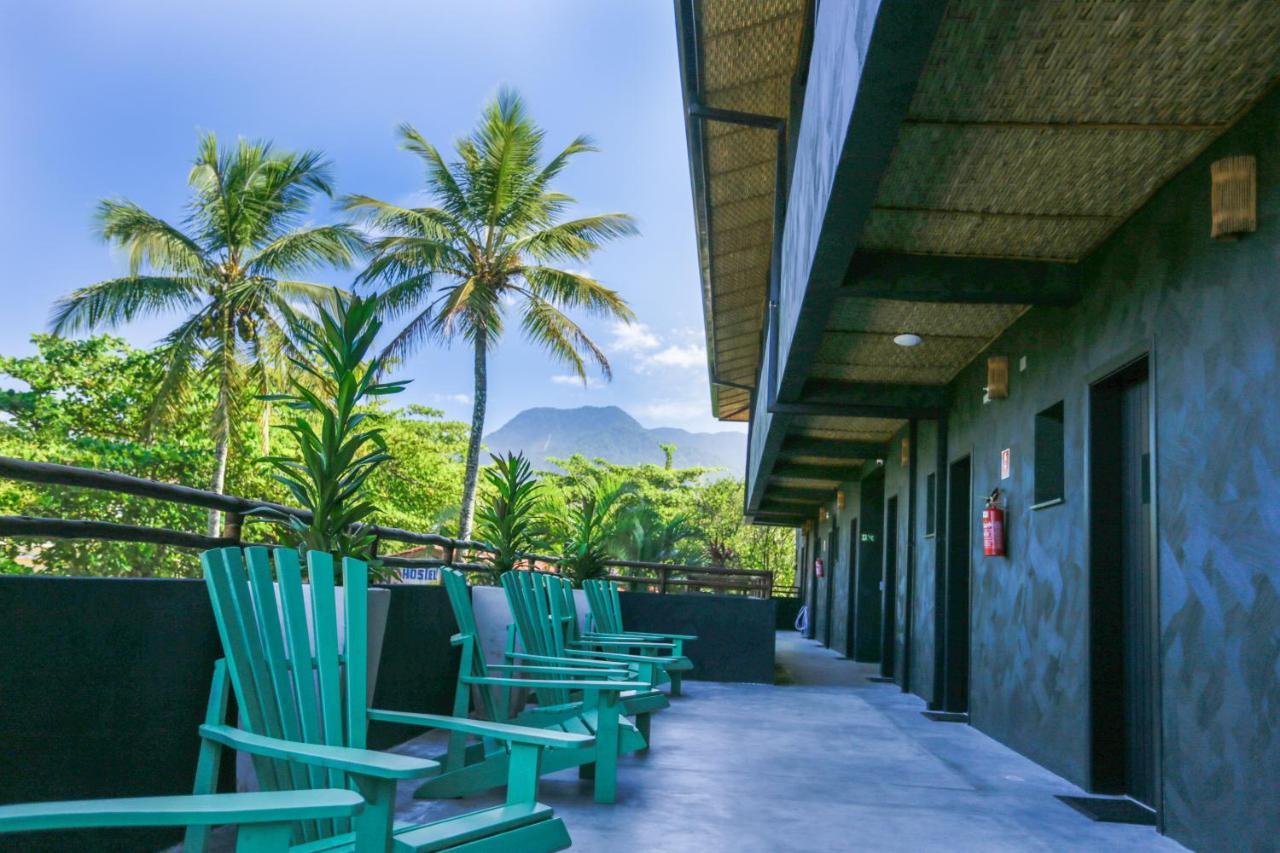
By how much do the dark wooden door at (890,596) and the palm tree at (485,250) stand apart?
9025mm

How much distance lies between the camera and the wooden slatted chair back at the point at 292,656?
2.29 m

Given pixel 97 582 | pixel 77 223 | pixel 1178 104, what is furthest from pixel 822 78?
A: pixel 77 223

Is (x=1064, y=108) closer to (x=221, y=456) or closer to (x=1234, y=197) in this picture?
(x=1234, y=197)

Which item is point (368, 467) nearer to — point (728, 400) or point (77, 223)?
point (728, 400)

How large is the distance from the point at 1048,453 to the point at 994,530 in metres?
0.73

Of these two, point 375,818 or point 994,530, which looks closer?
point 375,818

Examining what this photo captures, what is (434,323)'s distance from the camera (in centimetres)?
1792

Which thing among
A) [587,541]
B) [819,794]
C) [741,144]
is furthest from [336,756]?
[741,144]

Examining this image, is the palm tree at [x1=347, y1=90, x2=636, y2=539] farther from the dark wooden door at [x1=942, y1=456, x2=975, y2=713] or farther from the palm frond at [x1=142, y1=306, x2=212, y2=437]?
the dark wooden door at [x1=942, y1=456, x2=975, y2=713]

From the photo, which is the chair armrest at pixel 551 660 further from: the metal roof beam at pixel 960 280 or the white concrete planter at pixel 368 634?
the metal roof beam at pixel 960 280

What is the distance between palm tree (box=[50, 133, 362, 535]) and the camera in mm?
19891

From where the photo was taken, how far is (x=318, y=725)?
2.52 metres

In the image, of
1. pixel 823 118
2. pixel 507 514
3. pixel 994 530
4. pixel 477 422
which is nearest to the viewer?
pixel 823 118

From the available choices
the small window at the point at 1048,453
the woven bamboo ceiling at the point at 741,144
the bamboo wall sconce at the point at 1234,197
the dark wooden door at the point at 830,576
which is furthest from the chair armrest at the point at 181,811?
the dark wooden door at the point at 830,576
